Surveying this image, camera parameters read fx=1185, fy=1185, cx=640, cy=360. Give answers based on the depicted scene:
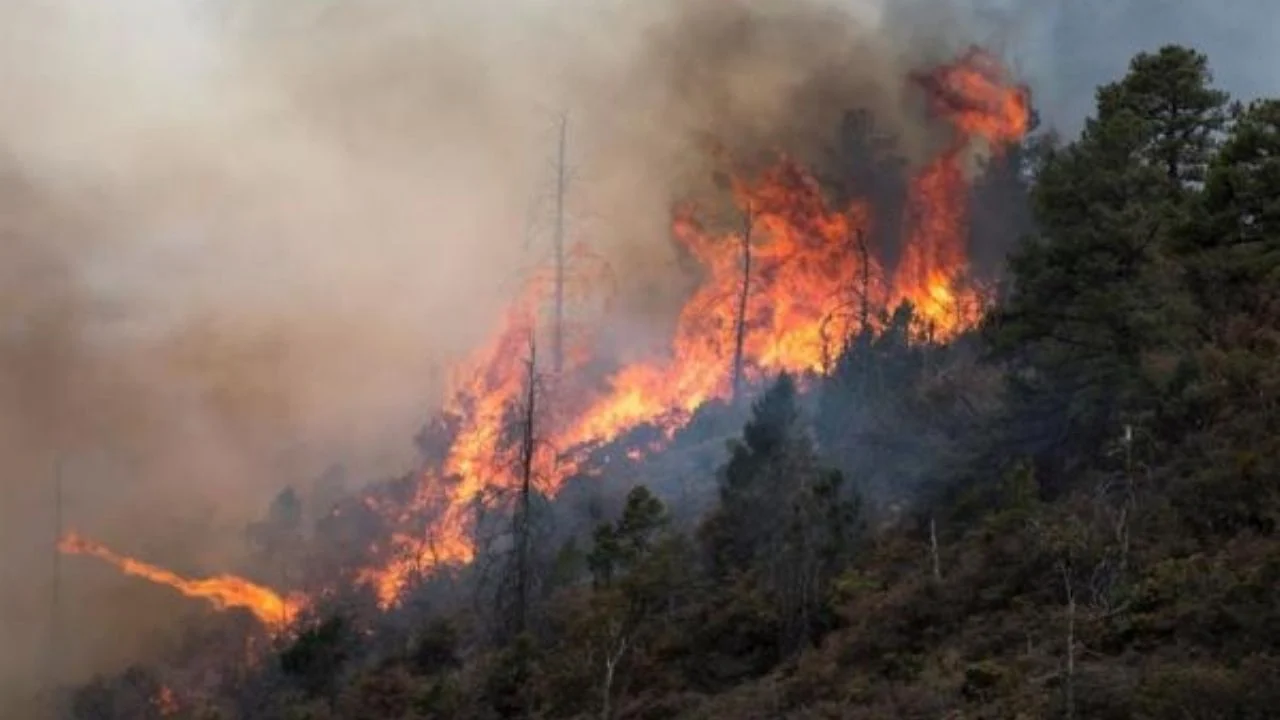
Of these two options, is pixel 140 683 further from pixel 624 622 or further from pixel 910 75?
pixel 910 75

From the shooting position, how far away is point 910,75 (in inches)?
2172

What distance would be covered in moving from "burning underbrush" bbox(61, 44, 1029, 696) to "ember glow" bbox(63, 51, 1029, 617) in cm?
7

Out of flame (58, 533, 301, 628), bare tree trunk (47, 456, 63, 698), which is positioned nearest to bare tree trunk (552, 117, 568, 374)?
flame (58, 533, 301, 628)

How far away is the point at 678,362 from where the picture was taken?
46500 millimetres

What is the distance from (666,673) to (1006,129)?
38882mm

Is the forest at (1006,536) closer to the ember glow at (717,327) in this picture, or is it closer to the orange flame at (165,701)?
the orange flame at (165,701)

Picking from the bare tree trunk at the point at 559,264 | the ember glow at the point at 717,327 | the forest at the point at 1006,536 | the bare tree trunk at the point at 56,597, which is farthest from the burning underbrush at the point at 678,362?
the forest at the point at 1006,536

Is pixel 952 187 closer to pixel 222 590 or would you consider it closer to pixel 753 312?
pixel 753 312

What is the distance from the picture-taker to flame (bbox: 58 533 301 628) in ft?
132

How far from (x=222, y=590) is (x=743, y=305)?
21.8 meters

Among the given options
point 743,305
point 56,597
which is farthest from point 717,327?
point 56,597

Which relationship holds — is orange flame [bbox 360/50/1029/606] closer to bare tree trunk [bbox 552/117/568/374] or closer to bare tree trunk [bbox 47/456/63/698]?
bare tree trunk [bbox 552/117/568/374]

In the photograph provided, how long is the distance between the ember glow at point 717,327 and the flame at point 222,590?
0.22ft

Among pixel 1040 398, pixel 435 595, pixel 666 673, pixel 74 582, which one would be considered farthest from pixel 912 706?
pixel 74 582
